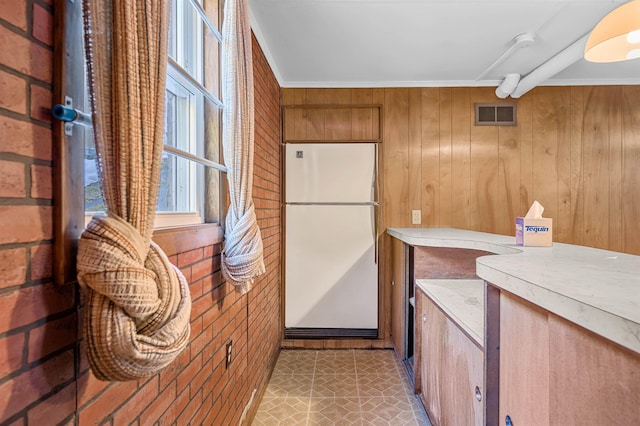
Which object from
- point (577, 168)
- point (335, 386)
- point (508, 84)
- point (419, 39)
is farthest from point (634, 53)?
point (335, 386)

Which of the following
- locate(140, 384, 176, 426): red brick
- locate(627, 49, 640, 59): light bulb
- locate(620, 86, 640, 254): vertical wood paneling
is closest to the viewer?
locate(140, 384, 176, 426): red brick

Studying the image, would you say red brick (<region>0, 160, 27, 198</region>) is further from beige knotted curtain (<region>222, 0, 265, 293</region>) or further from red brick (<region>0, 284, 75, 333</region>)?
beige knotted curtain (<region>222, 0, 265, 293</region>)

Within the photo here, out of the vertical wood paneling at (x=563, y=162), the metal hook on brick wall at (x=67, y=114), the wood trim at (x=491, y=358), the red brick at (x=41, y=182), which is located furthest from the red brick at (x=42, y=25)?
the vertical wood paneling at (x=563, y=162)

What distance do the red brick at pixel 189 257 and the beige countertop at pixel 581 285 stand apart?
95 cm

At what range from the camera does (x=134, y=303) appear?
612 mm

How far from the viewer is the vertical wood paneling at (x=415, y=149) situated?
9.43 feet

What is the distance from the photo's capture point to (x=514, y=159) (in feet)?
9.35

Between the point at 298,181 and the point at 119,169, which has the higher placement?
the point at 298,181

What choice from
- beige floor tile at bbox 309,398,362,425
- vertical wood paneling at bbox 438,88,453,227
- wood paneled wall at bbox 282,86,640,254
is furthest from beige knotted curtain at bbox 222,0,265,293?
vertical wood paneling at bbox 438,88,453,227

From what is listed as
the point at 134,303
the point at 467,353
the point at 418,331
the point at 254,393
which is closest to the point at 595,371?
the point at 467,353

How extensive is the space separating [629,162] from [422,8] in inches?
95.7

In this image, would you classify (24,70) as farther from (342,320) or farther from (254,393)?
(342,320)

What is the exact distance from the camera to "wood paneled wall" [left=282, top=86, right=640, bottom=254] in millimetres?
2797

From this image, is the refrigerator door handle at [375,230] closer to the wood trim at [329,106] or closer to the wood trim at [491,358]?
the wood trim at [329,106]
